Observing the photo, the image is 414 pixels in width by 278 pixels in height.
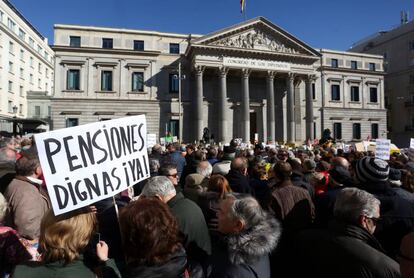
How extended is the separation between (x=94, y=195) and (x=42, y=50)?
211 ft

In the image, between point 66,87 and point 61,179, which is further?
point 66,87

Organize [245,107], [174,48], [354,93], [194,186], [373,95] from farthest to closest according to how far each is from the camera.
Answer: [373,95]
[354,93]
[174,48]
[245,107]
[194,186]

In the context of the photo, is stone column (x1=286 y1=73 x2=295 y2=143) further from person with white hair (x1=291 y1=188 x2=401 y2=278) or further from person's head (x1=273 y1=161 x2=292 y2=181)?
person with white hair (x1=291 y1=188 x2=401 y2=278)

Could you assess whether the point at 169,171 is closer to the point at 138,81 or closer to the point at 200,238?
the point at 200,238

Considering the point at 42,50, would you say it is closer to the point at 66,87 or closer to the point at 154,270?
the point at 66,87

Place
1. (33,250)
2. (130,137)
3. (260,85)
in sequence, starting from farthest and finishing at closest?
1. (260,85)
2. (130,137)
3. (33,250)

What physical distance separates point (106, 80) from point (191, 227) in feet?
114

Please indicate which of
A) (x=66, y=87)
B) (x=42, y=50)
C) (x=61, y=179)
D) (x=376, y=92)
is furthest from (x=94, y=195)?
(x=42, y=50)

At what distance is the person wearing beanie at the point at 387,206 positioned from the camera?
3.31 metres

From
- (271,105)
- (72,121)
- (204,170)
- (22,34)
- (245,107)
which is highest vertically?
(22,34)

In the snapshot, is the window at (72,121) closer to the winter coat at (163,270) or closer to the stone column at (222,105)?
the stone column at (222,105)

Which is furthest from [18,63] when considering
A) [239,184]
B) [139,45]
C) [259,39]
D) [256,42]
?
[239,184]

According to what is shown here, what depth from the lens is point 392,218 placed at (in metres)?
3.39

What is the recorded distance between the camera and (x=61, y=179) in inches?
110
